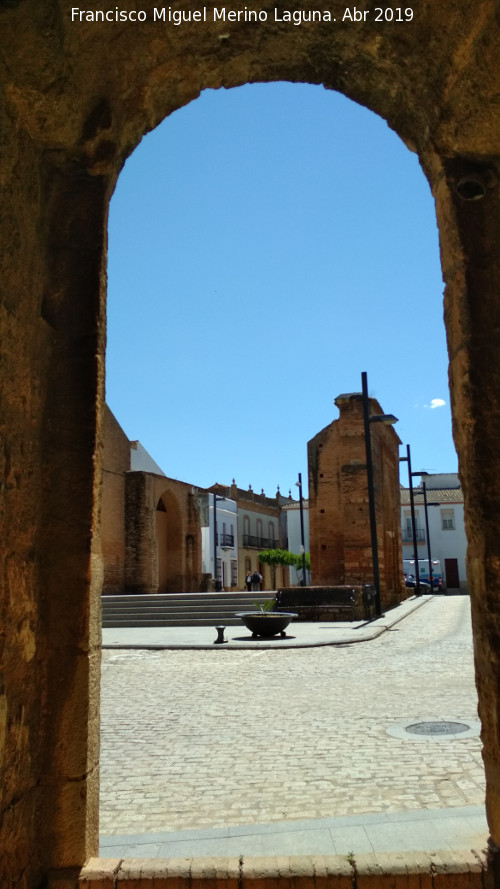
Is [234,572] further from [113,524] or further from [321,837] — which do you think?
[321,837]

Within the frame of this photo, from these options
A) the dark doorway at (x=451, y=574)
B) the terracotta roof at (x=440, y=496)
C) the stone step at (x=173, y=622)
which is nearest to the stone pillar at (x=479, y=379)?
the stone step at (x=173, y=622)

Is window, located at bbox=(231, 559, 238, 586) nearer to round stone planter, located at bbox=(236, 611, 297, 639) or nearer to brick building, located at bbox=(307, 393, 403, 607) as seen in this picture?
brick building, located at bbox=(307, 393, 403, 607)

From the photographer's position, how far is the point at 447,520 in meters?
56.7

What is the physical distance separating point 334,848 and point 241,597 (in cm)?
1904

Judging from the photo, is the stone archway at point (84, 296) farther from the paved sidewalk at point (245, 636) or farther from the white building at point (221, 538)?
the white building at point (221, 538)

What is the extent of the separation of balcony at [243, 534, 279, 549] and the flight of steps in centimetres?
3287

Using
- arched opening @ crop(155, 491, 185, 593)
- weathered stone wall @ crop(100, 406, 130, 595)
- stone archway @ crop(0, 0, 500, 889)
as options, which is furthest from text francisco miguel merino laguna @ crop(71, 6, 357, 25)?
arched opening @ crop(155, 491, 185, 593)

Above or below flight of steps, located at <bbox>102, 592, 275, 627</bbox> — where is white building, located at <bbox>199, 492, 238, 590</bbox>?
above

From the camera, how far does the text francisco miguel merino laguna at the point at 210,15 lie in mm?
3117

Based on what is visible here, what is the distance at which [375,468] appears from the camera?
82.0ft

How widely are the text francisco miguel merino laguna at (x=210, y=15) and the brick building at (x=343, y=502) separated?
1986 cm

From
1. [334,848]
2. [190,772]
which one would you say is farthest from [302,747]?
[334,848]

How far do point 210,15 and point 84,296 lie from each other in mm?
1433

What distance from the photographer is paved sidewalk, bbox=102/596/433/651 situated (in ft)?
44.7
